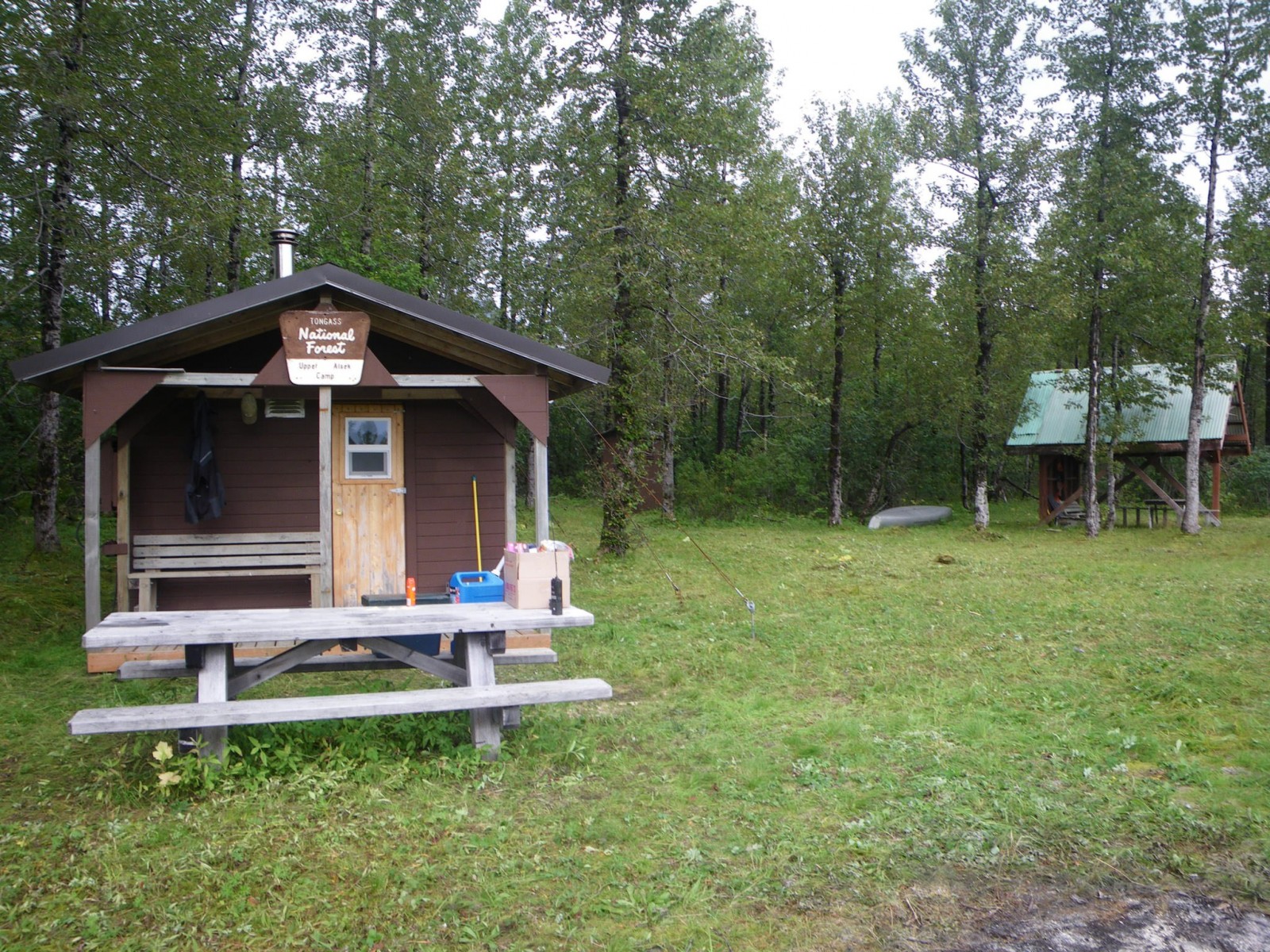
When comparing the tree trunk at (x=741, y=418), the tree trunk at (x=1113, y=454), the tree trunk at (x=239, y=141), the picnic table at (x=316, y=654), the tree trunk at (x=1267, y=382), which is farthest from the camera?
the tree trunk at (x=1267, y=382)

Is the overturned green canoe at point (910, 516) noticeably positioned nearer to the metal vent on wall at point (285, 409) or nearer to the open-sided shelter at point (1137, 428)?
the open-sided shelter at point (1137, 428)

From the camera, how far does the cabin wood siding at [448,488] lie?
994 centimetres

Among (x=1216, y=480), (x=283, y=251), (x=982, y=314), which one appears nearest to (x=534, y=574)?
(x=283, y=251)

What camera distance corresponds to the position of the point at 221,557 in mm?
9320

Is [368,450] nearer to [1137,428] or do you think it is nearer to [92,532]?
[92,532]

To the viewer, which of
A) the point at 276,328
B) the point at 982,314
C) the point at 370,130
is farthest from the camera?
the point at 982,314

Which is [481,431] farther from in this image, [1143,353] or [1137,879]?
[1143,353]

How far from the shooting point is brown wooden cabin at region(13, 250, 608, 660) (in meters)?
7.91

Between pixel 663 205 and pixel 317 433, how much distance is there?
7864mm

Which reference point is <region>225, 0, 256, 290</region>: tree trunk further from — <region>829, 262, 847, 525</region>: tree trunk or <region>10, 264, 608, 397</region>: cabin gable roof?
<region>829, 262, 847, 525</region>: tree trunk

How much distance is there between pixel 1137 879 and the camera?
4020 mm

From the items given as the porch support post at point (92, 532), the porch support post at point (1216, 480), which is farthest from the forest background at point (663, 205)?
the porch support post at point (92, 532)

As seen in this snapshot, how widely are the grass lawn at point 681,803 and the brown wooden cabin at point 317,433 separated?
157 centimetres

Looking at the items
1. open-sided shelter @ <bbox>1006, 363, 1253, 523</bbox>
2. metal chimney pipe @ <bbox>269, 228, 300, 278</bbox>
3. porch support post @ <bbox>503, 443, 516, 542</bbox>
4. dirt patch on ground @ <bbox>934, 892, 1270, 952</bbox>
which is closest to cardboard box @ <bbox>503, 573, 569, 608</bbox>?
dirt patch on ground @ <bbox>934, 892, 1270, 952</bbox>
